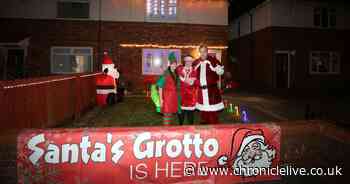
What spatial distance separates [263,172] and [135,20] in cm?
1510

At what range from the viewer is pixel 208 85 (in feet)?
17.9

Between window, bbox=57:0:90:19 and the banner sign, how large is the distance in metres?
15.6

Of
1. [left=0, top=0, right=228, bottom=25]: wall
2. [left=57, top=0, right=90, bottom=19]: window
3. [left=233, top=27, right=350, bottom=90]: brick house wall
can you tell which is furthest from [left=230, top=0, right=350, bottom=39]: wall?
[left=57, top=0, right=90, bottom=19]: window

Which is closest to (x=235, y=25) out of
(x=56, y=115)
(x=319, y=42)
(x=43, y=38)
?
(x=319, y=42)

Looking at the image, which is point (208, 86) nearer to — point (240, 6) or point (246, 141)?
point (246, 141)

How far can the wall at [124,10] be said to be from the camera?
53.8 ft

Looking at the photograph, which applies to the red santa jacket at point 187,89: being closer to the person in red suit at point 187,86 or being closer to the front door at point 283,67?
the person in red suit at point 187,86

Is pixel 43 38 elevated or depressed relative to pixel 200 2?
depressed

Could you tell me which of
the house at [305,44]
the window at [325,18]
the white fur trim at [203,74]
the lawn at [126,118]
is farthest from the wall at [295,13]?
the white fur trim at [203,74]

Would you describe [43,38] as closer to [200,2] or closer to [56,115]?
[200,2]

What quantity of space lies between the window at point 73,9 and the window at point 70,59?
6.50 feet

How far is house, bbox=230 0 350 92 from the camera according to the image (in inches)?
734

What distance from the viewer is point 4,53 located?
16297mm

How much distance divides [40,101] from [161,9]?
12.6 m
